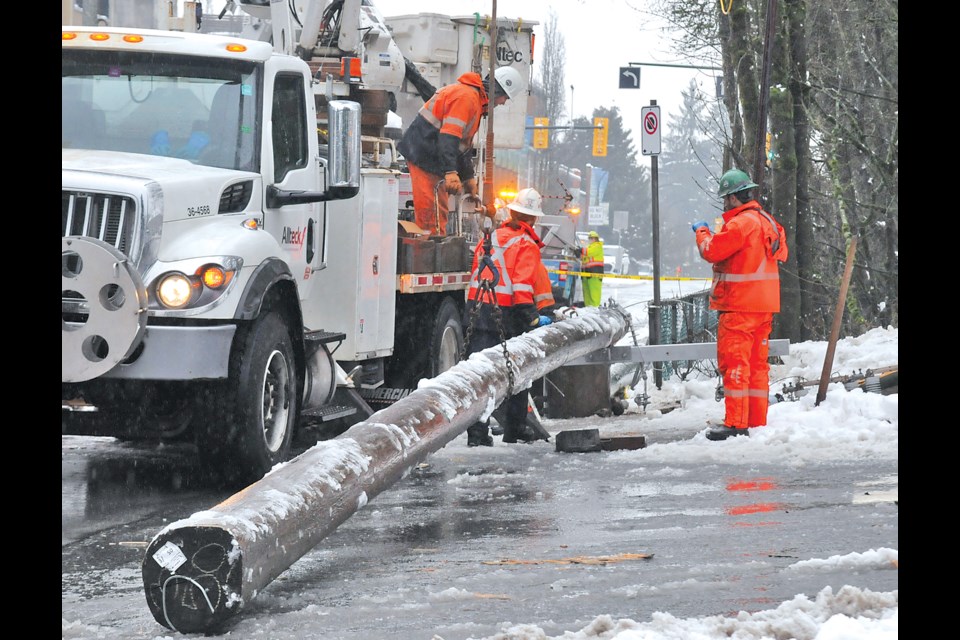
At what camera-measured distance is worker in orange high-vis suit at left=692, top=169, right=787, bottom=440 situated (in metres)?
9.17

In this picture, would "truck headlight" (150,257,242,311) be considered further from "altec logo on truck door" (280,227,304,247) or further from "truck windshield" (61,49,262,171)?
"altec logo on truck door" (280,227,304,247)

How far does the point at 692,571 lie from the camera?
509 centimetres

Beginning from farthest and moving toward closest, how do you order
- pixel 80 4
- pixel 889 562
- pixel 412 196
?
pixel 80 4
pixel 412 196
pixel 889 562

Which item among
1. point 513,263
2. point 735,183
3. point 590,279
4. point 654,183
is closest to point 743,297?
point 735,183

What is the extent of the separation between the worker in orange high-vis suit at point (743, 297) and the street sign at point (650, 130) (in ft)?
20.1

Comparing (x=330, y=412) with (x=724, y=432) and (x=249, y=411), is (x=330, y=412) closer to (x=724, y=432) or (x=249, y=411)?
(x=249, y=411)

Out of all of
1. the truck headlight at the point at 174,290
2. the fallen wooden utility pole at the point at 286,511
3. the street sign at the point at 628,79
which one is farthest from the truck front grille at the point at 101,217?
the street sign at the point at 628,79

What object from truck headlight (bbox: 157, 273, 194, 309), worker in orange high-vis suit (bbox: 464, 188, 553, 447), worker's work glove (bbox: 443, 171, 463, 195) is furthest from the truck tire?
worker's work glove (bbox: 443, 171, 463, 195)

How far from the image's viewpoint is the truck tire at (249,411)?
6930 millimetres

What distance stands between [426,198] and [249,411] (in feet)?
15.6

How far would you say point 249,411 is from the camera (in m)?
6.95
